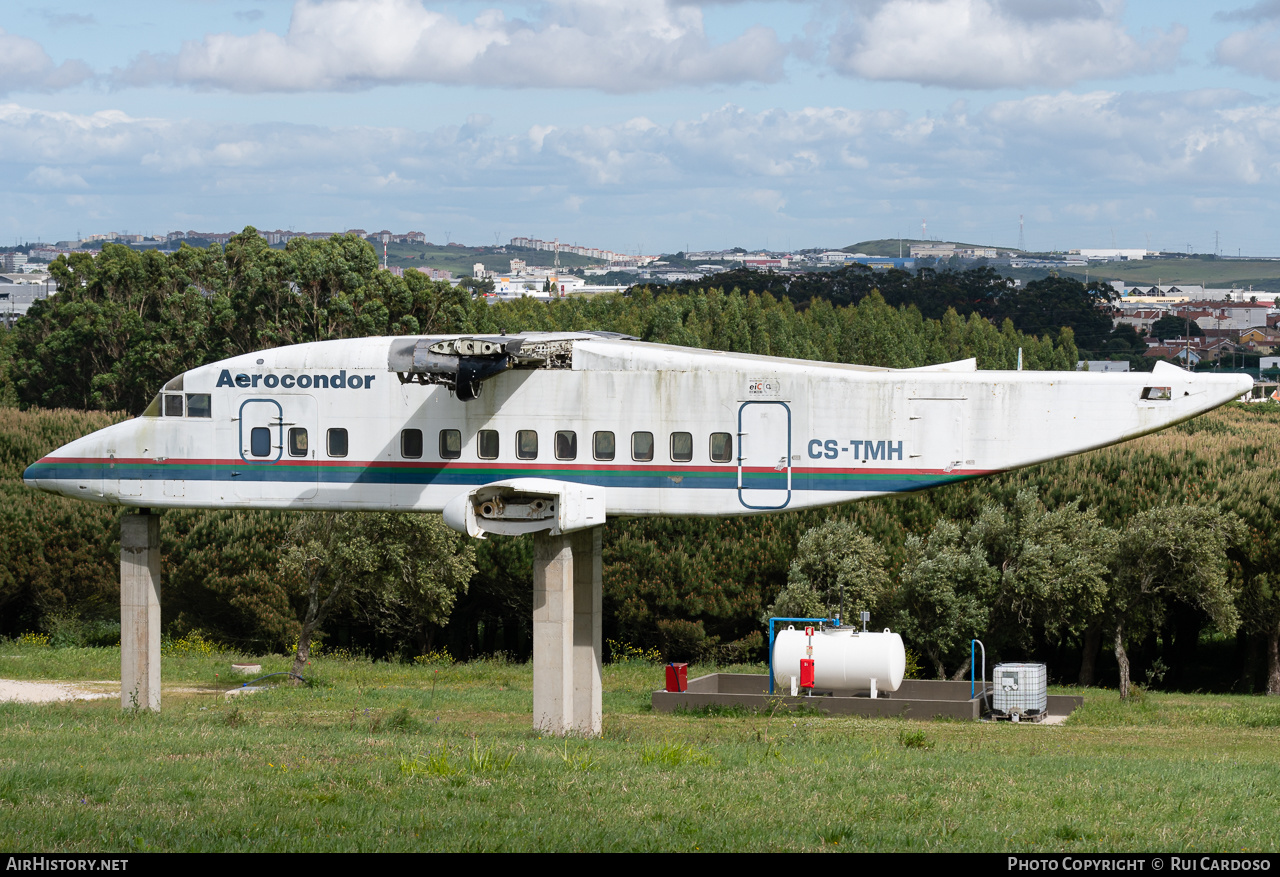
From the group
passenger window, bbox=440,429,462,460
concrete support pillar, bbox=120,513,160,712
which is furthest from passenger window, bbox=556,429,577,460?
concrete support pillar, bbox=120,513,160,712

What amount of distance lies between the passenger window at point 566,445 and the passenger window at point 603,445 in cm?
36

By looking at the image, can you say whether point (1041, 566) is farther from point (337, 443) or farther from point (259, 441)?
point (259, 441)

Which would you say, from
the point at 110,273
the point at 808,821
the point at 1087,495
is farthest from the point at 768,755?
the point at 110,273

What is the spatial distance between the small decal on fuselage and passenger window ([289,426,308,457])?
0.81 m

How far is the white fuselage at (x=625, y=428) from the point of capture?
21953 mm

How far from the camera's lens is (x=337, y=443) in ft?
78.5

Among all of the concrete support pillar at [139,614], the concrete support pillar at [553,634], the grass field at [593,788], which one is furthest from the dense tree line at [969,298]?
the grass field at [593,788]

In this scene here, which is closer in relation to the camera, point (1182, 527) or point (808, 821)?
point (808, 821)

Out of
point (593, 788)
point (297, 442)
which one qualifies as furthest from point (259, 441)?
point (593, 788)

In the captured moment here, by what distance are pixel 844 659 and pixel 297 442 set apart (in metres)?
14.8

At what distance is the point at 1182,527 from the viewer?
3716 centimetres

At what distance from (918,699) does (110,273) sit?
6429 centimetres

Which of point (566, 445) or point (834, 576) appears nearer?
point (566, 445)
